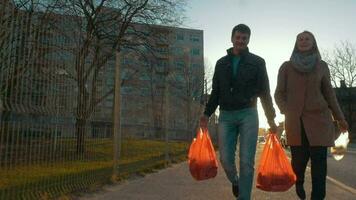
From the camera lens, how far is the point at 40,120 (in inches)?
254

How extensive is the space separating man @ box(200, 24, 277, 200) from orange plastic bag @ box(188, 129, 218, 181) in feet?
0.55

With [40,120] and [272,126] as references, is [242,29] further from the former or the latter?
[40,120]

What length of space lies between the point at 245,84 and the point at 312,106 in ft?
2.48

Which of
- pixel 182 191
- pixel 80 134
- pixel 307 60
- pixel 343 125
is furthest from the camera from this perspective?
pixel 182 191

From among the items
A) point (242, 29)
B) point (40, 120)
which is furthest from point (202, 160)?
point (40, 120)

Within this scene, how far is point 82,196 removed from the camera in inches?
295

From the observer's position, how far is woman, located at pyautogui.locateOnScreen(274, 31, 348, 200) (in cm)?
561

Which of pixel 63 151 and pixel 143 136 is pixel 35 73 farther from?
pixel 143 136

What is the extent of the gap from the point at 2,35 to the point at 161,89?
915 cm

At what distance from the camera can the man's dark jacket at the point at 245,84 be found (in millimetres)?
5637

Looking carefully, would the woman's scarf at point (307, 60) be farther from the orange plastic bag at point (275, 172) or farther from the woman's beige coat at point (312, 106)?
the orange plastic bag at point (275, 172)

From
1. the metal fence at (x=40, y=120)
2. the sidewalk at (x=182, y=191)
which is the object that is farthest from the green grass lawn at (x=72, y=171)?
the sidewalk at (x=182, y=191)

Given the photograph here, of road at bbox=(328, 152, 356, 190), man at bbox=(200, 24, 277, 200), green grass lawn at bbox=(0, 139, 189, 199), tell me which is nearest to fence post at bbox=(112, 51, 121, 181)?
green grass lawn at bbox=(0, 139, 189, 199)

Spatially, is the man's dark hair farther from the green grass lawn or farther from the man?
the green grass lawn
